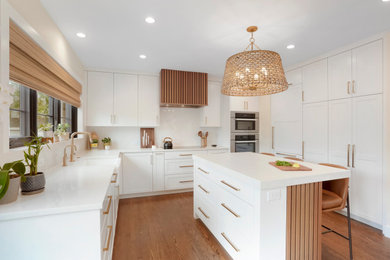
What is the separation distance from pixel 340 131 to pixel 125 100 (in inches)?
142

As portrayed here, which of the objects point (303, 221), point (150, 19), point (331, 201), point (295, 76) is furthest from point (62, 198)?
point (295, 76)

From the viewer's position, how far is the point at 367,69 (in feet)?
8.00

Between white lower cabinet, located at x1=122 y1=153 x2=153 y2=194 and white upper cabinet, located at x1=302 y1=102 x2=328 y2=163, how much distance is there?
9.05ft

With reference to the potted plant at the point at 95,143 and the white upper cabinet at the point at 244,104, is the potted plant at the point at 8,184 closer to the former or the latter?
the potted plant at the point at 95,143

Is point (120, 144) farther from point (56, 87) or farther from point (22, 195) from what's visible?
point (22, 195)

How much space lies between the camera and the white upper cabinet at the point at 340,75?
8.66 ft

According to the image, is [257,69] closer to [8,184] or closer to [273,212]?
[273,212]

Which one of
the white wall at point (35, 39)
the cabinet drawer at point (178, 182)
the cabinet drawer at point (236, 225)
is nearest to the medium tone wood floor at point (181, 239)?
the cabinet drawer at point (236, 225)

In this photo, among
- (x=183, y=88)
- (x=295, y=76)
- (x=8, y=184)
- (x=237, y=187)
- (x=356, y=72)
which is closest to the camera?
(x=8, y=184)

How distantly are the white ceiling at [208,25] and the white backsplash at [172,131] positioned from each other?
143cm

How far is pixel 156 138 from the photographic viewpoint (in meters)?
4.12

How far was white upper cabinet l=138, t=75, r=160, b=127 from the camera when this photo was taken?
3.76 metres

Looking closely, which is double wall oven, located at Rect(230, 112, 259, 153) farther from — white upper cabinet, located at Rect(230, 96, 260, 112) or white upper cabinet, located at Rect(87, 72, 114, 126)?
white upper cabinet, located at Rect(87, 72, 114, 126)

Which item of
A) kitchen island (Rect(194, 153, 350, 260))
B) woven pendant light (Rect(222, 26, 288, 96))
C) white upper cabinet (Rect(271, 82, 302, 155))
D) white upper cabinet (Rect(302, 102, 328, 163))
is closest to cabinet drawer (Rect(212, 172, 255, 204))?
kitchen island (Rect(194, 153, 350, 260))
